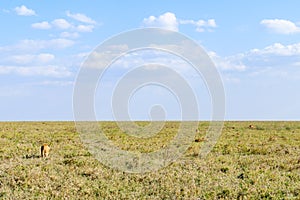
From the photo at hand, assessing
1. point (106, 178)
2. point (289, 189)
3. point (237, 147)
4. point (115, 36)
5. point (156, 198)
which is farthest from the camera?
point (237, 147)

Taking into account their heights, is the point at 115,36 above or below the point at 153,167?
above

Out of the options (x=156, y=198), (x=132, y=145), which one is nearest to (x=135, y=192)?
(x=156, y=198)

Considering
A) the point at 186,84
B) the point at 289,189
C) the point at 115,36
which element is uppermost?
the point at 115,36

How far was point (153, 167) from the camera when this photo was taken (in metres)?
15.6

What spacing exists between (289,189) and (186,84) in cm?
672

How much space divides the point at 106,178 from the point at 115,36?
605cm

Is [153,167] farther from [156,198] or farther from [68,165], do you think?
[156,198]

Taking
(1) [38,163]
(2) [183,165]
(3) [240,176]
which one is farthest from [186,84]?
(1) [38,163]

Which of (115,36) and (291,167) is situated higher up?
(115,36)

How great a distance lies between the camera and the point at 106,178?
13.5m

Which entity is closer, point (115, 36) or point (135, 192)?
point (135, 192)

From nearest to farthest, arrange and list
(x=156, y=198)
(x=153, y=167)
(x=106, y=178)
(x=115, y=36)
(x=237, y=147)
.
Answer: (x=156, y=198) < (x=106, y=178) < (x=153, y=167) < (x=115, y=36) < (x=237, y=147)

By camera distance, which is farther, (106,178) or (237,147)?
(237,147)

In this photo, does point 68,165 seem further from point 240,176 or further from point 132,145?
point 132,145
